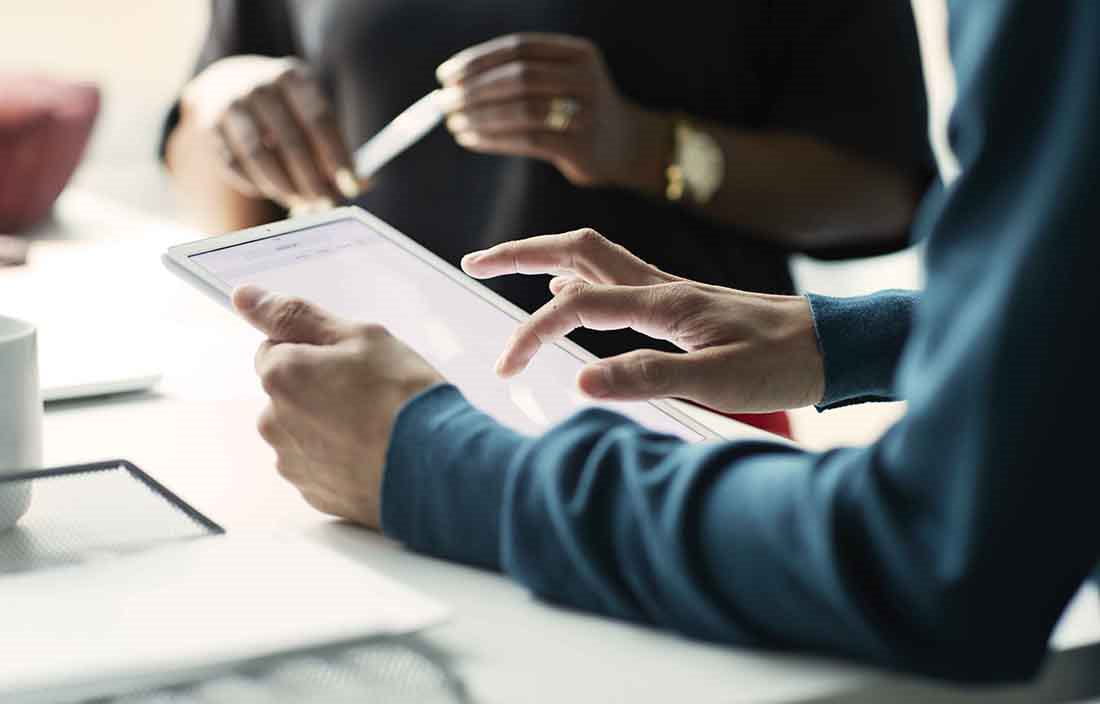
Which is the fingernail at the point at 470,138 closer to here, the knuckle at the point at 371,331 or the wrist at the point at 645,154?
the wrist at the point at 645,154

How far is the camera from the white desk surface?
50cm

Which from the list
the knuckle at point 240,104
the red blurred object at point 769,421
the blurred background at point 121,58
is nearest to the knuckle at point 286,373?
the red blurred object at point 769,421

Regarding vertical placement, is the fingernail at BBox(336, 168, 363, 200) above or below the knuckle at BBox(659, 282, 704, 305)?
below

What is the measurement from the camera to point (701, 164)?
4.49 feet

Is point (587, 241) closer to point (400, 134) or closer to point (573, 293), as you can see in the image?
point (573, 293)

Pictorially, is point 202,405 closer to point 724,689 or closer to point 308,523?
point 308,523

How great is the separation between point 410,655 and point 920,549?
7.3 inches

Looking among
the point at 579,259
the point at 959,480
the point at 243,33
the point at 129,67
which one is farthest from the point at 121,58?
the point at 959,480

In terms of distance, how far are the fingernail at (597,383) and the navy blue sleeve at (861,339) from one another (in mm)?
206

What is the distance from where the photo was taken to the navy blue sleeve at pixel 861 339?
835 mm

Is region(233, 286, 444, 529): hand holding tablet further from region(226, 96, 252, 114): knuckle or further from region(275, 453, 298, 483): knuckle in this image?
region(226, 96, 252, 114): knuckle

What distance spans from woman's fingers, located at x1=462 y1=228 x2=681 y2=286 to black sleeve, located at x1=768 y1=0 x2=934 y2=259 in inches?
23.5

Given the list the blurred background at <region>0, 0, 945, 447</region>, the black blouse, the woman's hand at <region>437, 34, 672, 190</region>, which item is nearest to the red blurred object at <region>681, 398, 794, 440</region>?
the black blouse

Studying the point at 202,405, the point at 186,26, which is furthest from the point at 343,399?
the point at 186,26
